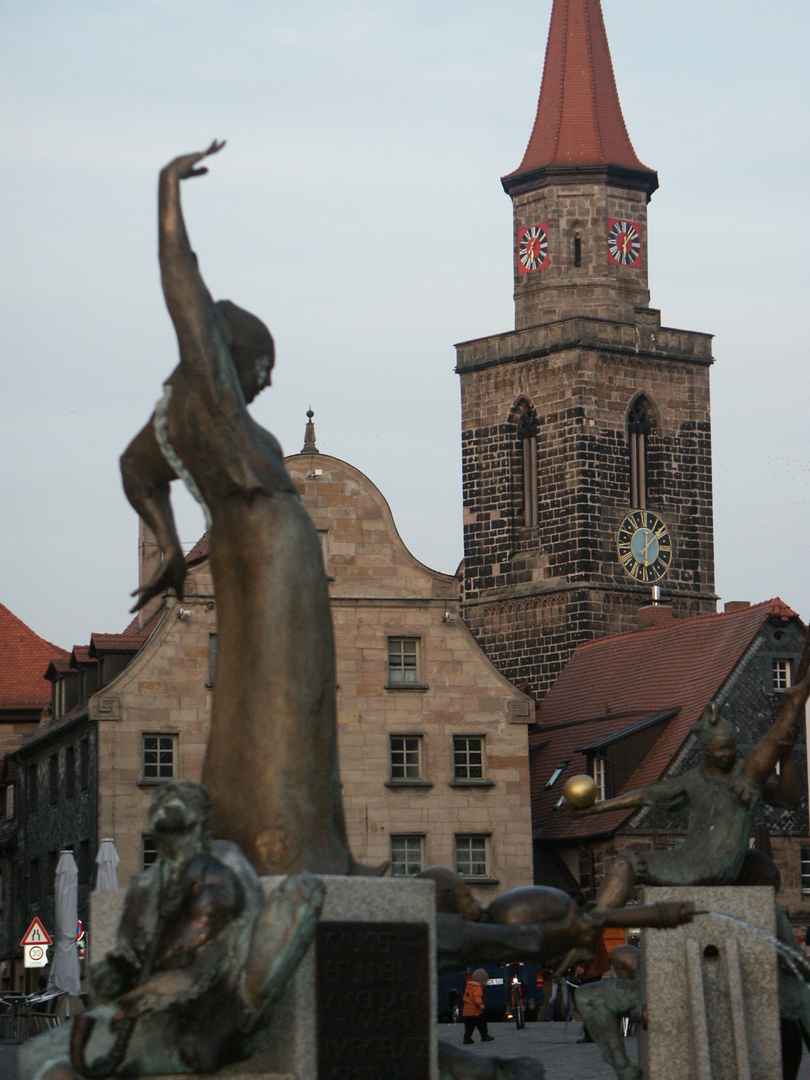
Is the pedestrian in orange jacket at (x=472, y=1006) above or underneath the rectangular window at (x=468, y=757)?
underneath

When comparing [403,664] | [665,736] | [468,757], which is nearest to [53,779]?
[403,664]

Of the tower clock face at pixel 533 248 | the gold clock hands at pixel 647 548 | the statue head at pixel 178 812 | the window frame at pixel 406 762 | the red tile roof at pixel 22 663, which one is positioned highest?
the tower clock face at pixel 533 248

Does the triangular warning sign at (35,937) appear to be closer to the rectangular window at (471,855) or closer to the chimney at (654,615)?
the rectangular window at (471,855)

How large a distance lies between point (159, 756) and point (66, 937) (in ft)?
50.7

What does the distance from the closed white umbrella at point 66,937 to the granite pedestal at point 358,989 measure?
2541cm

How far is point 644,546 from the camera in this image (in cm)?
7662

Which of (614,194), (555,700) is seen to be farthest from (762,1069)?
(614,194)

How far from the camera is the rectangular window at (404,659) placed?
5116cm

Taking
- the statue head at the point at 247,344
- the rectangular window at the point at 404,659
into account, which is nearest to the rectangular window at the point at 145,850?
the rectangular window at the point at 404,659

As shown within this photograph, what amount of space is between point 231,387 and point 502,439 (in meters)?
69.7

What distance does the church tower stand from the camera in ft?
246

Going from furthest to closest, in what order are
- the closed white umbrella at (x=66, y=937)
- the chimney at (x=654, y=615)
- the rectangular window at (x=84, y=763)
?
the chimney at (x=654, y=615) < the rectangular window at (x=84, y=763) < the closed white umbrella at (x=66, y=937)

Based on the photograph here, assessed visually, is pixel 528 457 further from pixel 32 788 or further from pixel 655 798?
pixel 655 798

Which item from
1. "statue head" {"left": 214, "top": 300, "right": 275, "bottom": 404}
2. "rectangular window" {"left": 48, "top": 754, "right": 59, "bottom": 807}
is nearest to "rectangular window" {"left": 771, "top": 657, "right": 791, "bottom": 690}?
"rectangular window" {"left": 48, "top": 754, "right": 59, "bottom": 807}
